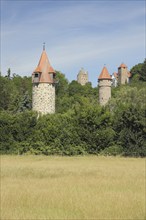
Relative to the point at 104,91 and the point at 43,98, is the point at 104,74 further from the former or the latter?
the point at 43,98

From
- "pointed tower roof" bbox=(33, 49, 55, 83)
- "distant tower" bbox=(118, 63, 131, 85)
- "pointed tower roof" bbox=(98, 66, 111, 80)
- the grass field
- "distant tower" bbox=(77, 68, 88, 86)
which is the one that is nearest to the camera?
the grass field

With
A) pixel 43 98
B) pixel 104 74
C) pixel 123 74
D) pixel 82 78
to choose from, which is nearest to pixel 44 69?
pixel 43 98

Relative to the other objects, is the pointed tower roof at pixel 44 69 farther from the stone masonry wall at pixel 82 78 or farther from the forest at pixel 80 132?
the stone masonry wall at pixel 82 78

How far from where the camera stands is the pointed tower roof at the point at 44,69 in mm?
55088

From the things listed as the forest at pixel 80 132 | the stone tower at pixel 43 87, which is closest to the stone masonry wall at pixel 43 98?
the stone tower at pixel 43 87

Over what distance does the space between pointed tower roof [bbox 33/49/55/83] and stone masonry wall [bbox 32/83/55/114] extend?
2.86ft

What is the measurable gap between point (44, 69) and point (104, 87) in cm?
2142

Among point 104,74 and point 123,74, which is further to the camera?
point 123,74

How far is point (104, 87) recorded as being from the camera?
74.6m

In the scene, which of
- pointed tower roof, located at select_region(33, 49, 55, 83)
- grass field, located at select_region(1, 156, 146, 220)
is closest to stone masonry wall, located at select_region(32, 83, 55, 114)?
pointed tower roof, located at select_region(33, 49, 55, 83)

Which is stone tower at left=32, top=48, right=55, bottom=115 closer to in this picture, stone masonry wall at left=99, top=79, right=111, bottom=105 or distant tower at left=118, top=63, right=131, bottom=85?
stone masonry wall at left=99, top=79, right=111, bottom=105

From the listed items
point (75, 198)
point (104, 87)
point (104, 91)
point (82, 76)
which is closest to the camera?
point (75, 198)

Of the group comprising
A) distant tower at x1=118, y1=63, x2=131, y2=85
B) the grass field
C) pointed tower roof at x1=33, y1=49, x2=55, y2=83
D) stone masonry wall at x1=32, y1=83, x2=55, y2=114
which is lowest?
the grass field

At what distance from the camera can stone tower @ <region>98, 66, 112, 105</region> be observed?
73.5m
